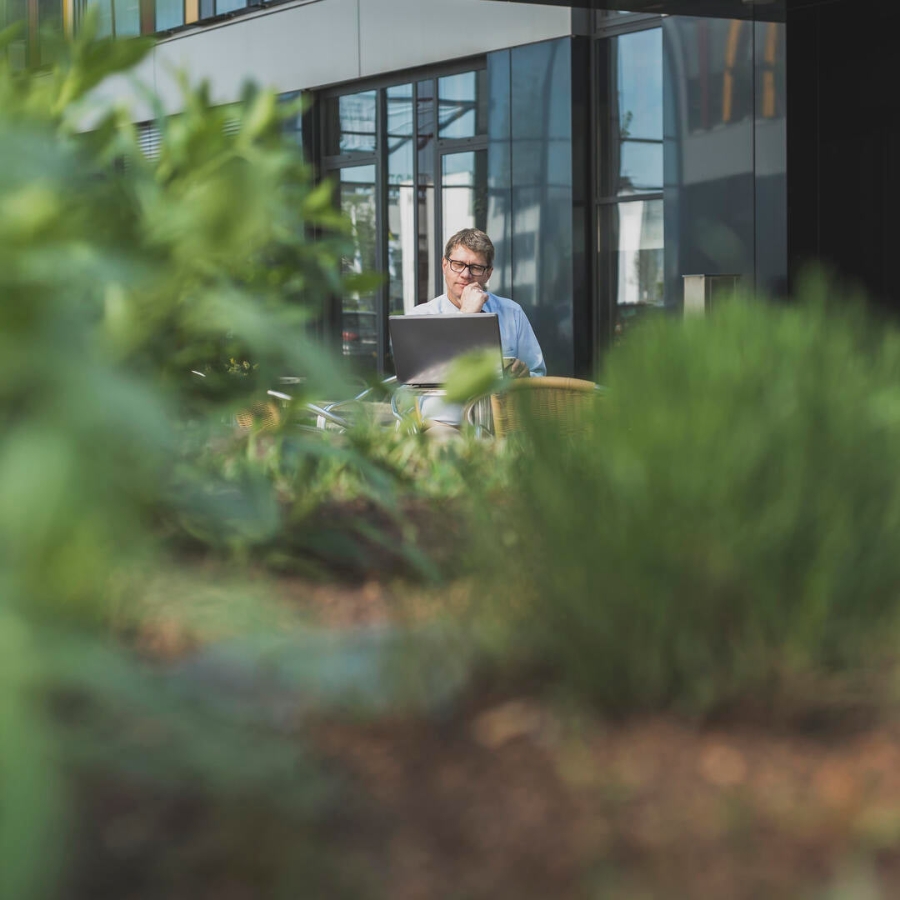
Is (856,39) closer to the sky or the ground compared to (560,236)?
closer to the sky

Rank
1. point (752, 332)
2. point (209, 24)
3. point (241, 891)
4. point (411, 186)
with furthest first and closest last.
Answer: point (209, 24) < point (411, 186) < point (752, 332) < point (241, 891)

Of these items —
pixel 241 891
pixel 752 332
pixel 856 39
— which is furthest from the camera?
pixel 856 39

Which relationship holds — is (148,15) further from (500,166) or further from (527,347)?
(527,347)

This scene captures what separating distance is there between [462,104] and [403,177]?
3.87 ft

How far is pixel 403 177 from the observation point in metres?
14.4

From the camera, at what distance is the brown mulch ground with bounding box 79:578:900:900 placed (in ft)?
3.46

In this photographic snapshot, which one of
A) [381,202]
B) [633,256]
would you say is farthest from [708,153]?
[381,202]

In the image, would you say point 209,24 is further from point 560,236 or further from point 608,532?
point 608,532

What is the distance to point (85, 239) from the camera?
1.49 m

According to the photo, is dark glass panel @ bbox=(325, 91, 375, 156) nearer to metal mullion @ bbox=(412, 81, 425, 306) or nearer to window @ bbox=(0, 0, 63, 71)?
metal mullion @ bbox=(412, 81, 425, 306)

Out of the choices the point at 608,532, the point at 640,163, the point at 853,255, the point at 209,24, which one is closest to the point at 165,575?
the point at 608,532

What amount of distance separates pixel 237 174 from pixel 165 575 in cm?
45

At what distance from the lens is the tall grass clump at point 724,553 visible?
1.43 meters

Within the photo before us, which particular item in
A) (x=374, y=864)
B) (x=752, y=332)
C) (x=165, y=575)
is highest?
(x=752, y=332)
